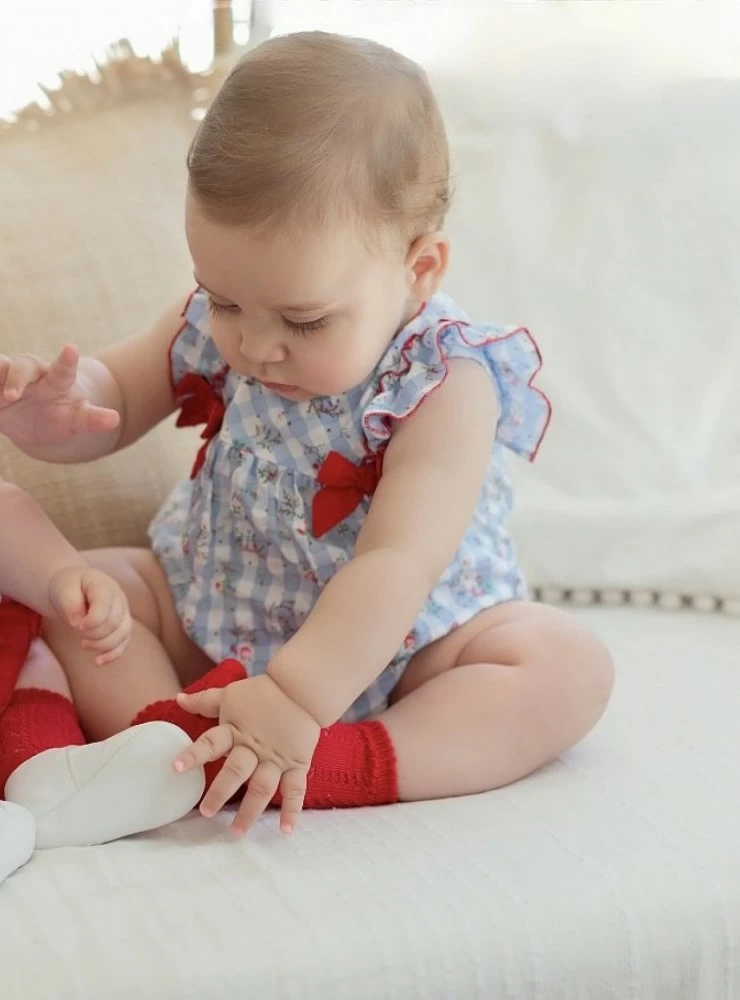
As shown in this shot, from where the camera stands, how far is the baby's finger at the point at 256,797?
29.8 inches

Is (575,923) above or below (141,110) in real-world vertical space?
below

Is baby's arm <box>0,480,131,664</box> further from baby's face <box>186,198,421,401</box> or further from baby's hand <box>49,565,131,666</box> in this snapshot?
baby's face <box>186,198,421,401</box>

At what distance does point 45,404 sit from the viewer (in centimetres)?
94

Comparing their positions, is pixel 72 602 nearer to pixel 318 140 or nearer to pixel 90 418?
pixel 90 418

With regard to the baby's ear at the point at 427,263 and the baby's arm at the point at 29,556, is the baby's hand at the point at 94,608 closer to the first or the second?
the baby's arm at the point at 29,556

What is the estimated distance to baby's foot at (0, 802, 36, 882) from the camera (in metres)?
0.71

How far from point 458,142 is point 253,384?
1.41 feet

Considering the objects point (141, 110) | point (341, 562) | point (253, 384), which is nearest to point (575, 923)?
point (341, 562)

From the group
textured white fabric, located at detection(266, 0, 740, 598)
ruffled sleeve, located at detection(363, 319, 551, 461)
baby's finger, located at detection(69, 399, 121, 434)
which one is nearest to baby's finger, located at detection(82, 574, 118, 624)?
baby's finger, located at detection(69, 399, 121, 434)

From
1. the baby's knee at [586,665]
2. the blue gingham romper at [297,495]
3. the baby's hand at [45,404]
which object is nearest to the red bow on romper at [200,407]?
the blue gingham romper at [297,495]

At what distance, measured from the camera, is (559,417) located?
4.13 ft

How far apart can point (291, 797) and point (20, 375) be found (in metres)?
0.35

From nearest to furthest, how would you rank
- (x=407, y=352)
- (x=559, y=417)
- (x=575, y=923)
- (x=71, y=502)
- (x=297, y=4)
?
(x=575, y=923) → (x=407, y=352) → (x=71, y=502) → (x=559, y=417) → (x=297, y=4)

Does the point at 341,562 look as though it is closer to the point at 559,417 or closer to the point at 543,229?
the point at 559,417
